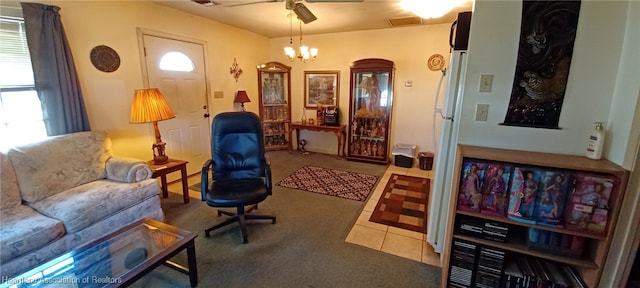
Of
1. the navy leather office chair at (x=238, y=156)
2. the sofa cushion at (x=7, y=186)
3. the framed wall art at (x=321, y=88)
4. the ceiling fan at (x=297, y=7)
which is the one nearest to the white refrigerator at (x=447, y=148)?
the ceiling fan at (x=297, y=7)

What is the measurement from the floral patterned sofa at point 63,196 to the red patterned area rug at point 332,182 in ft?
5.59

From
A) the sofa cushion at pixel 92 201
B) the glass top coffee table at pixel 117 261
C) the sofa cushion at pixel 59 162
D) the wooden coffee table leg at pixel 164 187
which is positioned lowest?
the wooden coffee table leg at pixel 164 187

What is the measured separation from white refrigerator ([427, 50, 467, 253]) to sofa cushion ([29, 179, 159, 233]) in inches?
99.2

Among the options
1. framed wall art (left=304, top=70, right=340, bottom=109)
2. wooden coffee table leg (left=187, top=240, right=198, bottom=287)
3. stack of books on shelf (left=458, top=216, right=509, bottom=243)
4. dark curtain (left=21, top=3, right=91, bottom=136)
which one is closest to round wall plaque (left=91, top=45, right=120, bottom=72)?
dark curtain (left=21, top=3, right=91, bottom=136)

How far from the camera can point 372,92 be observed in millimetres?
4512

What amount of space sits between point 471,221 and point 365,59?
10.8 ft

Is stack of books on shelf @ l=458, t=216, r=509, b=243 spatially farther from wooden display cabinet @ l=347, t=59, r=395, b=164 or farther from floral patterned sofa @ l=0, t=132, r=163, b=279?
wooden display cabinet @ l=347, t=59, r=395, b=164

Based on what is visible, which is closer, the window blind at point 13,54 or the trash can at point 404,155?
the window blind at point 13,54

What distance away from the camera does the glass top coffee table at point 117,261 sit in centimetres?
137

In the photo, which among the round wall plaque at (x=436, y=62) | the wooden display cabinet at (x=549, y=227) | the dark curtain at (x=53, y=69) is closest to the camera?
the wooden display cabinet at (x=549, y=227)

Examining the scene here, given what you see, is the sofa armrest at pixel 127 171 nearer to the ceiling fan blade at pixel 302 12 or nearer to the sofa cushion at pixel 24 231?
the sofa cushion at pixel 24 231

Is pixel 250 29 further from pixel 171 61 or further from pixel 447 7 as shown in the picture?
pixel 447 7

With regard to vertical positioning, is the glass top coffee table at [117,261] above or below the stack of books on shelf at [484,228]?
below

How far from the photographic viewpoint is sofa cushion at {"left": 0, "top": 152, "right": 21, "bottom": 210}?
1.93 m
